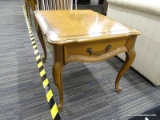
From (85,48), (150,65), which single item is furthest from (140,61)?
(85,48)

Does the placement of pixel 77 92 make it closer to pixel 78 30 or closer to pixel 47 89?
pixel 47 89

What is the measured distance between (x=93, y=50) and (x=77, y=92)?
1.84 ft

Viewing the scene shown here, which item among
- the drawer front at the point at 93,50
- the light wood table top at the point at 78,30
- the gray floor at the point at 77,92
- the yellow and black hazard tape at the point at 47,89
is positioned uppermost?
the light wood table top at the point at 78,30

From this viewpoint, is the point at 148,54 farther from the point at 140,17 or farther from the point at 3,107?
the point at 3,107

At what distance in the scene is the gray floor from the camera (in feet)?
3.55

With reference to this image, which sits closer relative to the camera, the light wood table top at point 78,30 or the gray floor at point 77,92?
the light wood table top at point 78,30

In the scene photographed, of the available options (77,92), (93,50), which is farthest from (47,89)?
(93,50)

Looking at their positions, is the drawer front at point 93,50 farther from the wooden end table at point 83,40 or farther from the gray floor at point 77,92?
the gray floor at point 77,92

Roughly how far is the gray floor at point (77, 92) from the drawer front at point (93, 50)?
0.48 m

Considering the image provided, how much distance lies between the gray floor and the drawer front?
0.48 metres

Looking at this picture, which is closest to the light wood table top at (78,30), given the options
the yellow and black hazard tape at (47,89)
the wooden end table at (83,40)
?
the wooden end table at (83,40)

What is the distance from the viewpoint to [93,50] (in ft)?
2.90

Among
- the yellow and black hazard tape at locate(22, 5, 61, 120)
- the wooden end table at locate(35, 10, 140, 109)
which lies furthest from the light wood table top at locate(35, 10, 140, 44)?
the yellow and black hazard tape at locate(22, 5, 61, 120)

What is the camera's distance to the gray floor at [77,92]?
42.6 inches
